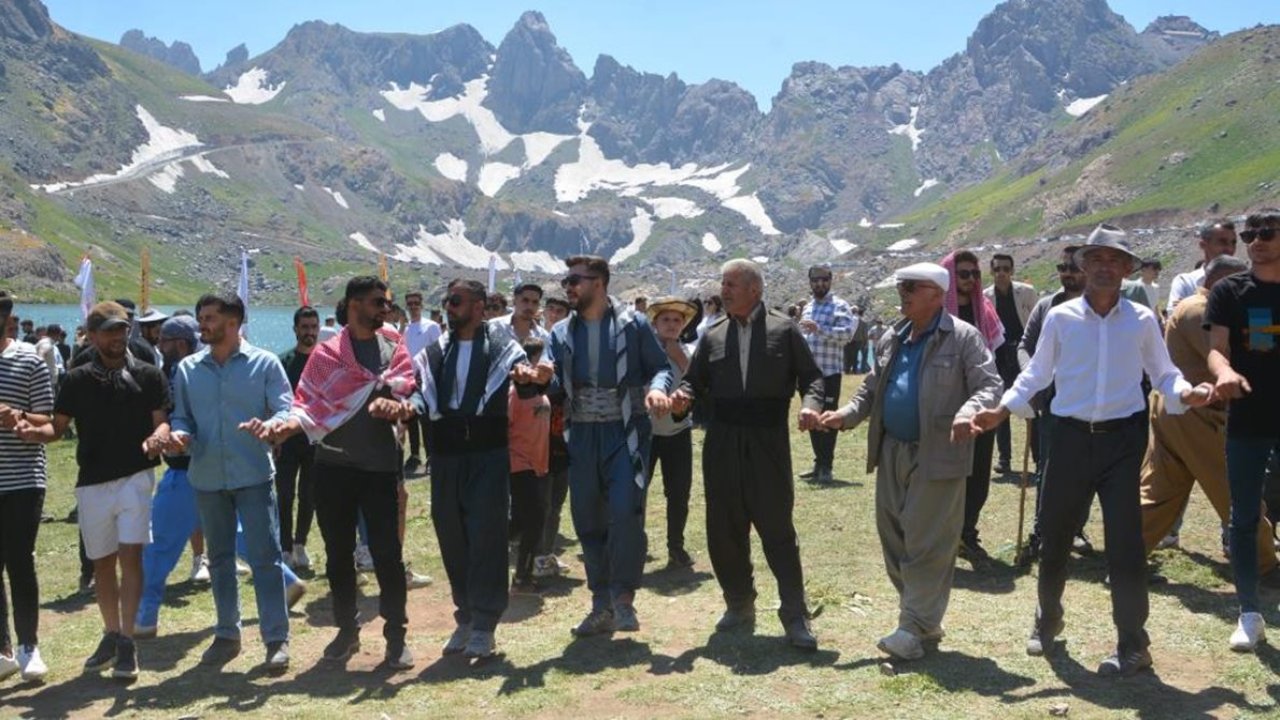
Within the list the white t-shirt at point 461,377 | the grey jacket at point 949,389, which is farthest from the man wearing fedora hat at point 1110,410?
the white t-shirt at point 461,377

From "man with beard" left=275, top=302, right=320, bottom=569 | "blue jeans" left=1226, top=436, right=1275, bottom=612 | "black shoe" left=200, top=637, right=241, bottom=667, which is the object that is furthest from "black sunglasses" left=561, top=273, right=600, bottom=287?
"blue jeans" left=1226, top=436, right=1275, bottom=612

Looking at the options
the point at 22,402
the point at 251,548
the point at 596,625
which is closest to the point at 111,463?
the point at 22,402

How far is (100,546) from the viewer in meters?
7.61

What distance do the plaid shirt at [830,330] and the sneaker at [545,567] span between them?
468 cm

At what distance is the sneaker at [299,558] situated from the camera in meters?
10.8

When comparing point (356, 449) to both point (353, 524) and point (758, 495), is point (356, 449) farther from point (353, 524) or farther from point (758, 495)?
point (758, 495)

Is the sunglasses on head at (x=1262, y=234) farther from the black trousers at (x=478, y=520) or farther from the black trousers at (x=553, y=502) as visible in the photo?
the black trousers at (x=553, y=502)

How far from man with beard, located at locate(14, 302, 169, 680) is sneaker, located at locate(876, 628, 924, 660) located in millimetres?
4836

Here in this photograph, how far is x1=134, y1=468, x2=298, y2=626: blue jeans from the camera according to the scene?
855 centimetres

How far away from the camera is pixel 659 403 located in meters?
7.49

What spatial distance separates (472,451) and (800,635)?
8.19 ft

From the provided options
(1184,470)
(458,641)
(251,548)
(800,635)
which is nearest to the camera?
(800,635)

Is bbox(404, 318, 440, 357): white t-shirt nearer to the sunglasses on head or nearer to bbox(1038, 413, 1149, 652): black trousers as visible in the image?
bbox(1038, 413, 1149, 652): black trousers

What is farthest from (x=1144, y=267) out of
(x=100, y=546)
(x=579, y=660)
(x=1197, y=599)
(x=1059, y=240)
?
(x=1059, y=240)
